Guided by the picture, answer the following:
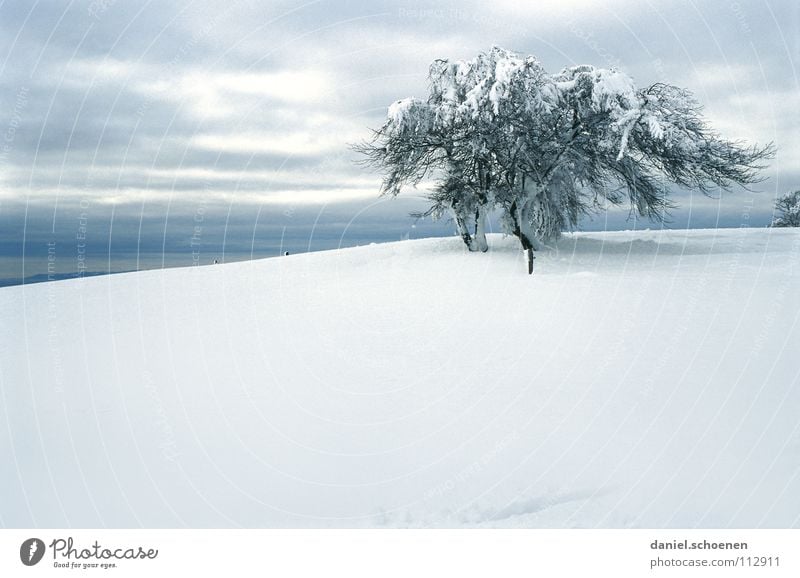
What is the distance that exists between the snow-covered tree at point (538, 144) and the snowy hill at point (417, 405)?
3.14 metres

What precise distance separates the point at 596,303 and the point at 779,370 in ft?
11.9

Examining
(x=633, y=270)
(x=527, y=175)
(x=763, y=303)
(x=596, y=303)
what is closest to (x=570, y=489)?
(x=596, y=303)

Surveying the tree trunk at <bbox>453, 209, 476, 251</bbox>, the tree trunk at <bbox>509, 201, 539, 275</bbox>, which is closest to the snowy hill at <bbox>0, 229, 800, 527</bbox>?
the tree trunk at <bbox>509, 201, 539, 275</bbox>

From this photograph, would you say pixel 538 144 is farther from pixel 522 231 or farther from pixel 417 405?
pixel 417 405

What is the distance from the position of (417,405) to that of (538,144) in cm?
917

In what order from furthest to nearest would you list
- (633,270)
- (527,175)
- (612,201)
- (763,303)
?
(612,201)
(527,175)
(633,270)
(763,303)

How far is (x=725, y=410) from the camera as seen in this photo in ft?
28.0

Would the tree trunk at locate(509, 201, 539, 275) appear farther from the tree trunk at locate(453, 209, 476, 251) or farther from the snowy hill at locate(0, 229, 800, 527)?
the snowy hill at locate(0, 229, 800, 527)

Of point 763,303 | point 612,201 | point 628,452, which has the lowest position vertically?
point 628,452

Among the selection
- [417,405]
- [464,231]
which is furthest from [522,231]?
[417,405]

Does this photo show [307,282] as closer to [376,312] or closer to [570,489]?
[376,312]

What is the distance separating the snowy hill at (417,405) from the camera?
708 cm

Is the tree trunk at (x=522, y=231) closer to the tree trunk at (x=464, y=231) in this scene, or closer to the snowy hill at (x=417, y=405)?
the tree trunk at (x=464, y=231)

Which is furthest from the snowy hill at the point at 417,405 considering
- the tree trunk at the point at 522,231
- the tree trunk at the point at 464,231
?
the tree trunk at the point at 464,231
